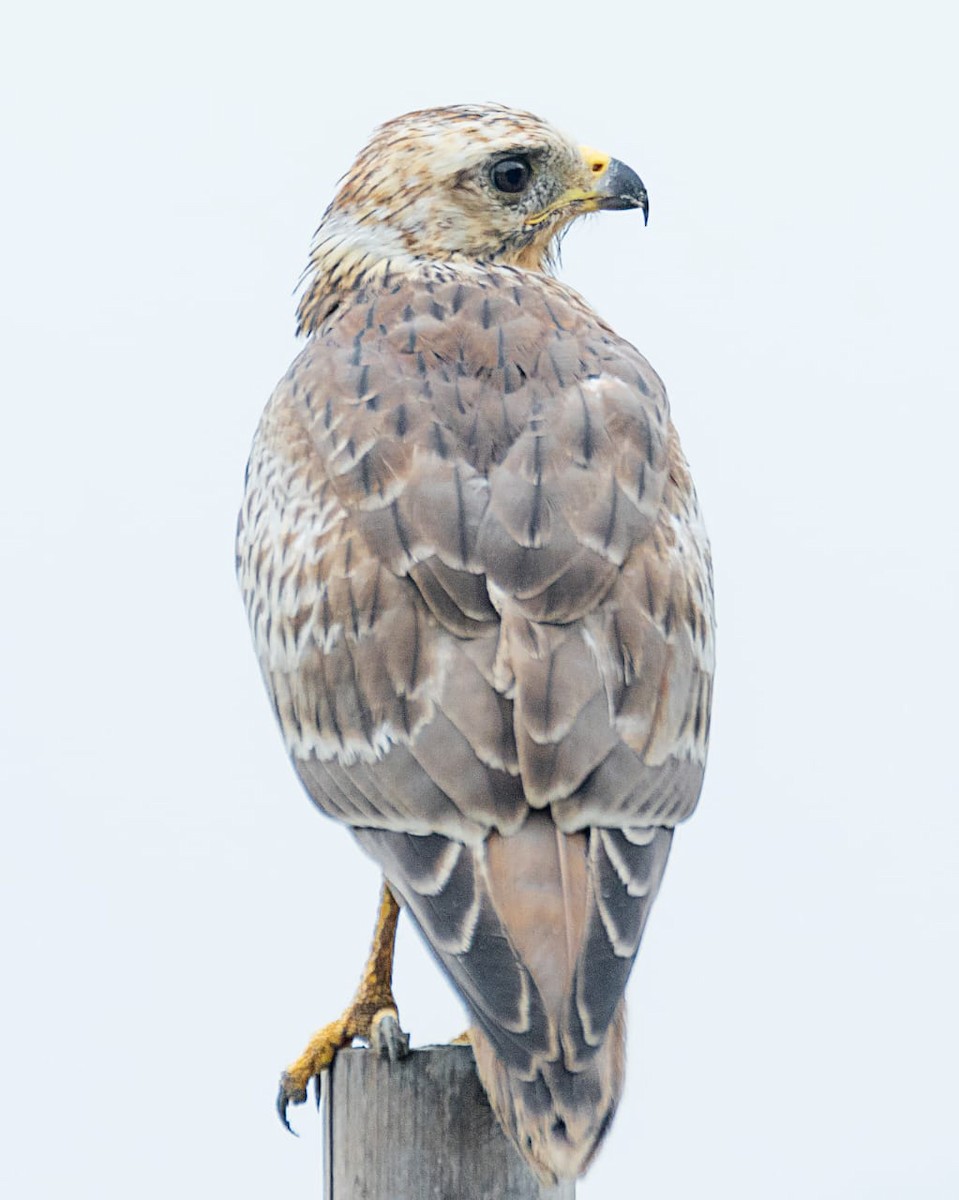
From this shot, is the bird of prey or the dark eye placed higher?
the dark eye

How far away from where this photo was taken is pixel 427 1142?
5.44m

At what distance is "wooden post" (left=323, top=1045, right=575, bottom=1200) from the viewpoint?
5.41 meters

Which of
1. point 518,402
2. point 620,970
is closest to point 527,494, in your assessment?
point 518,402

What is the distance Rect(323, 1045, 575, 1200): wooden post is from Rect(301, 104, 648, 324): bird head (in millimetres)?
2844

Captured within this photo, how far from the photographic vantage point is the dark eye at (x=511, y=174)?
23.6ft

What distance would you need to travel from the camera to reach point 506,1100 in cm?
493

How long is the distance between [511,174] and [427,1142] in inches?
131

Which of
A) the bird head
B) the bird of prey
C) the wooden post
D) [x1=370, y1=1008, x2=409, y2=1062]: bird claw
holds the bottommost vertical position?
the wooden post

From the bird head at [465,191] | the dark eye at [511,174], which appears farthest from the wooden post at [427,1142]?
the dark eye at [511,174]

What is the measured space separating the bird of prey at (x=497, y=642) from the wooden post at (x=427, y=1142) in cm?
16

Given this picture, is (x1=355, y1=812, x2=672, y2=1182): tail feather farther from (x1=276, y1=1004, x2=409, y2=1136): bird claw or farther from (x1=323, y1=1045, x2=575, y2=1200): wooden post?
(x1=276, y1=1004, x2=409, y2=1136): bird claw

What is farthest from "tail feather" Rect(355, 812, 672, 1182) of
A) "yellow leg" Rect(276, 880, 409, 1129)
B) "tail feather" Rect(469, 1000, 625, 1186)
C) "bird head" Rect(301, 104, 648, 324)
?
"bird head" Rect(301, 104, 648, 324)

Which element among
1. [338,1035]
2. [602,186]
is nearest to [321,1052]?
[338,1035]

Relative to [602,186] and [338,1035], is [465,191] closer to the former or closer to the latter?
[602,186]
